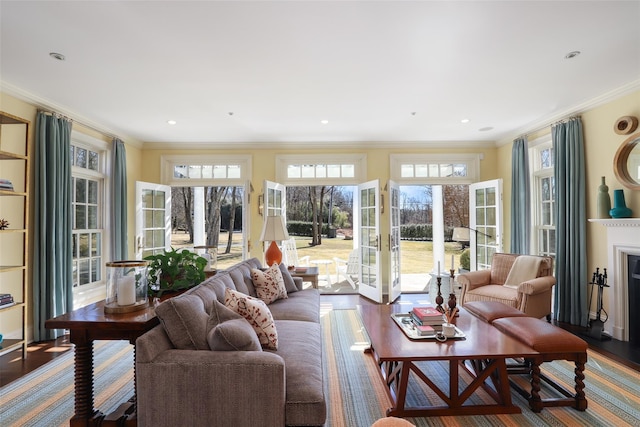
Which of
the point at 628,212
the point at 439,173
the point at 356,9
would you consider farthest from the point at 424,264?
the point at 356,9

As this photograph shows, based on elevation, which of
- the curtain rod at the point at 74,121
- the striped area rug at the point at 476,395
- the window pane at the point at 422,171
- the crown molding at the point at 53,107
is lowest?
the striped area rug at the point at 476,395

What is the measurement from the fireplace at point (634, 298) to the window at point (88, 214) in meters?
6.05

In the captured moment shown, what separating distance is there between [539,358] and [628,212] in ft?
7.15

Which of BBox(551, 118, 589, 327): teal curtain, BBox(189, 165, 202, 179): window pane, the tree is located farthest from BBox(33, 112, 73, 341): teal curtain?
the tree

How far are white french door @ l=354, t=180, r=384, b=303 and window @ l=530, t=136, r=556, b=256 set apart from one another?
2.17 m

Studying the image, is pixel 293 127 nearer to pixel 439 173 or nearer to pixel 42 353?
pixel 439 173

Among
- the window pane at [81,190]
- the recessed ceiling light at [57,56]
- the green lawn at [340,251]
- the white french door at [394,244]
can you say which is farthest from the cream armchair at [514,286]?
the window pane at [81,190]

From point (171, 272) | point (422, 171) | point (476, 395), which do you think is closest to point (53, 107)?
point (171, 272)

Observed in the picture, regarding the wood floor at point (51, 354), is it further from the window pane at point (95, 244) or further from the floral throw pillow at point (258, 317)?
the floral throw pillow at point (258, 317)

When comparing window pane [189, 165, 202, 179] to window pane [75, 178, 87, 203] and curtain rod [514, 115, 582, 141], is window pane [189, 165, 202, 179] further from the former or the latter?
curtain rod [514, 115, 582, 141]

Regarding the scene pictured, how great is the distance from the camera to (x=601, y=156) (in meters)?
3.65

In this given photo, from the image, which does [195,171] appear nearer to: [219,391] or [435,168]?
[435,168]

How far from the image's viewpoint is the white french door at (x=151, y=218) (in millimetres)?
5156

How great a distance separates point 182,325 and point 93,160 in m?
3.89
